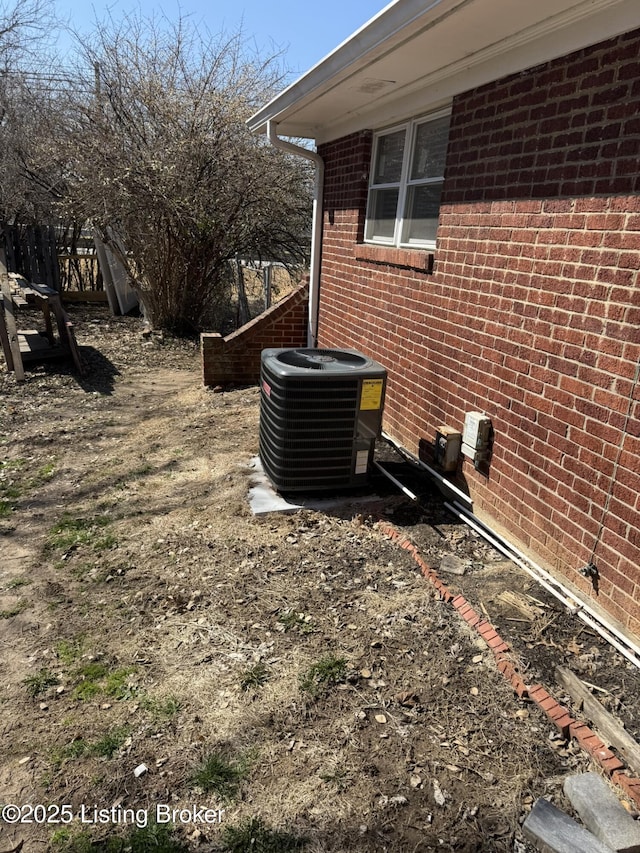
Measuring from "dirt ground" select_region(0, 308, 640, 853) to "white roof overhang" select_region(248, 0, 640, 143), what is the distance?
9.79 feet

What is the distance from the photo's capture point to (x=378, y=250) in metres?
5.45

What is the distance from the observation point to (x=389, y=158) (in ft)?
18.2

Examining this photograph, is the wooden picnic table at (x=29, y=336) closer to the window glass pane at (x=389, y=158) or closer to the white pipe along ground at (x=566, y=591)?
the window glass pane at (x=389, y=158)

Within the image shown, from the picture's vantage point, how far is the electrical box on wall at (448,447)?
4184mm

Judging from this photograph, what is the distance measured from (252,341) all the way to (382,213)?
275 centimetres

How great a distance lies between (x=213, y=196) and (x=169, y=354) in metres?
2.95

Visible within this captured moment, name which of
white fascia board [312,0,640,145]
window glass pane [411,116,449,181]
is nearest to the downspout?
white fascia board [312,0,640,145]

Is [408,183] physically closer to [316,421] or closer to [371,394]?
[371,394]

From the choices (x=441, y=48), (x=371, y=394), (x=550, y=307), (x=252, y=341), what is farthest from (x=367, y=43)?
(x=252, y=341)

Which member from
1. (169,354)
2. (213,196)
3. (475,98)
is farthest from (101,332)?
(475,98)

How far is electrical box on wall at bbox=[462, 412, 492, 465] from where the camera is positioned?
12.6 ft

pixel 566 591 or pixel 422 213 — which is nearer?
pixel 566 591

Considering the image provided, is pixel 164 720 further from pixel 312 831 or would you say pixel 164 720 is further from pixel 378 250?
pixel 378 250

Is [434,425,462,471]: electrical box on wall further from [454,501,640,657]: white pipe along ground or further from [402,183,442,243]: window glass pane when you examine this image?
[402,183,442,243]: window glass pane
